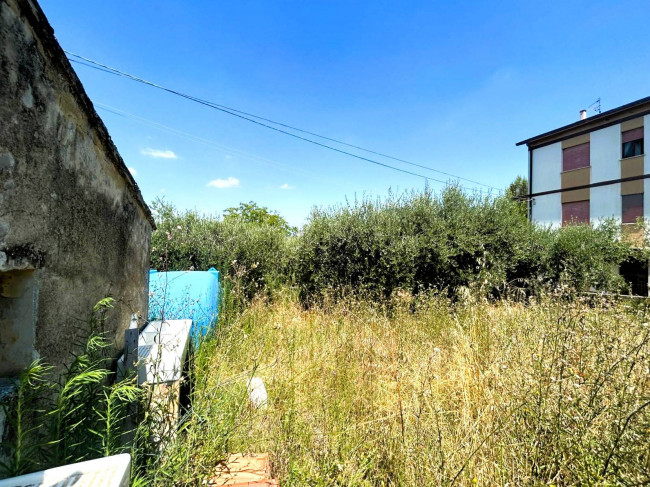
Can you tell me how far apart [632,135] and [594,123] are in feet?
6.34

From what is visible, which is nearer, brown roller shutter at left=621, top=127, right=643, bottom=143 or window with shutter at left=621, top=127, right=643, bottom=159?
brown roller shutter at left=621, top=127, right=643, bottom=143

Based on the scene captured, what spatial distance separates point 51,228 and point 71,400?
855 mm

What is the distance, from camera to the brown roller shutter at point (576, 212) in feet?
54.9

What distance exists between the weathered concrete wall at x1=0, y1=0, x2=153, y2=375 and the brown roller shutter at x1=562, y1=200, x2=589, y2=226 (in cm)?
2125

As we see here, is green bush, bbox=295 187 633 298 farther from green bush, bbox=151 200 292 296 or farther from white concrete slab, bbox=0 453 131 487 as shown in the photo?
white concrete slab, bbox=0 453 131 487

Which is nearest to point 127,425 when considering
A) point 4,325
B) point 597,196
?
point 4,325

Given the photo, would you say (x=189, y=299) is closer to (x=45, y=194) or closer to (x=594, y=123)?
(x=45, y=194)

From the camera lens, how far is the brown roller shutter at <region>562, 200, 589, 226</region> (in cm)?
1672

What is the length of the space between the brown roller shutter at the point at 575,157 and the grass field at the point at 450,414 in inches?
758

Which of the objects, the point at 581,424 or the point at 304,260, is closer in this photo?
the point at 581,424

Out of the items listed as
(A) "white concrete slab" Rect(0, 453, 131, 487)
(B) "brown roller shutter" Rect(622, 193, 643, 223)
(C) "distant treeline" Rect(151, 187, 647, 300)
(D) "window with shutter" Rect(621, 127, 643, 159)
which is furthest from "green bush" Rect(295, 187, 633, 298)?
(D) "window with shutter" Rect(621, 127, 643, 159)

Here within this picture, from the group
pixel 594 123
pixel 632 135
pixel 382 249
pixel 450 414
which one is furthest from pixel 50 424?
pixel 594 123

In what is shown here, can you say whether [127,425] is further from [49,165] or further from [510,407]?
[510,407]

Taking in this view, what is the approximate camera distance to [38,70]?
1293mm
